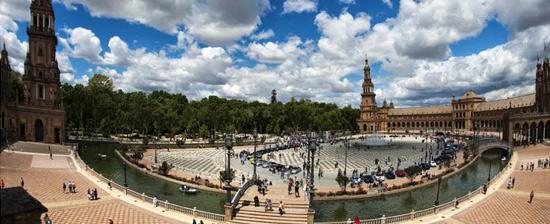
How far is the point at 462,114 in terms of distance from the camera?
13338 centimetres

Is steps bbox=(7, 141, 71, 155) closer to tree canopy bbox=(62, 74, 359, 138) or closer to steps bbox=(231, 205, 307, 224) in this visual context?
tree canopy bbox=(62, 74, 359, 138)

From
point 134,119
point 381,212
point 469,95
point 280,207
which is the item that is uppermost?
point 469,95

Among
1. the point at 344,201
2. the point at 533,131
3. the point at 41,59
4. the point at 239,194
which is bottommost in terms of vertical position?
the point at 344,201

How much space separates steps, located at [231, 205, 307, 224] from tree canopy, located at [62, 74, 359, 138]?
63919 mm

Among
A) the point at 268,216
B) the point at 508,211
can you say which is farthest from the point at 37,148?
the point at 508,211

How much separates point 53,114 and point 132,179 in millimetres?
29255

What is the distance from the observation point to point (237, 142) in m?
81.8

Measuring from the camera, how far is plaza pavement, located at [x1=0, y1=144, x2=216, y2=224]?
2372 centimetres

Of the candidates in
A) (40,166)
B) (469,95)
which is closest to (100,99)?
(40,166)

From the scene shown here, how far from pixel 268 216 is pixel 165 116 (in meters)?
78.1

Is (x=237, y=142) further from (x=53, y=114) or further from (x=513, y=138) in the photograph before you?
(x=513, y=138)

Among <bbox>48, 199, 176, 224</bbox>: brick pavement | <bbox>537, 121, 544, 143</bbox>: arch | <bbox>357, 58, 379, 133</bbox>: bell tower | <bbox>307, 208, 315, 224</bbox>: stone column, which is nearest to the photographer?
<bbox>48, 199, 176, 224</bbox>: brick pavement

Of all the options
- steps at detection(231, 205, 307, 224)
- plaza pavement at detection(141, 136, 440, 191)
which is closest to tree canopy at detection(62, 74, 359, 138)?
plaza pavement at detection(141, 136, 440, 191)

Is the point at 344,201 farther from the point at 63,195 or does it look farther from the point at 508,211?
the point at 63,195
